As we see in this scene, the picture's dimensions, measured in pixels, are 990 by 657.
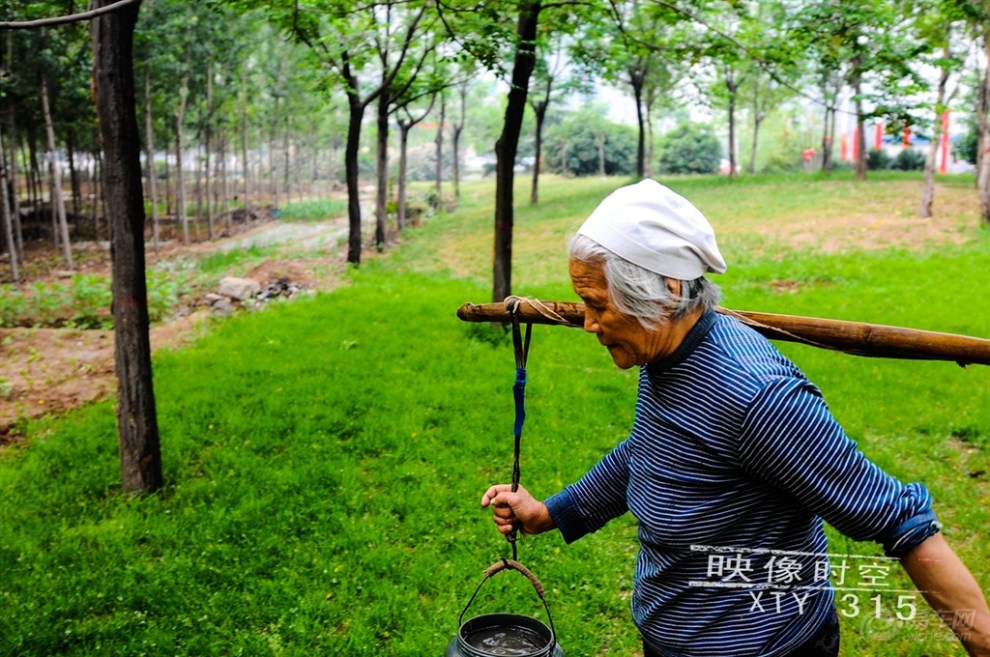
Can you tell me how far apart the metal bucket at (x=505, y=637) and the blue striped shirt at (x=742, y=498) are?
26 cm

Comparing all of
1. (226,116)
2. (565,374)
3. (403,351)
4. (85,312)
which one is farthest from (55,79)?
(565,374)

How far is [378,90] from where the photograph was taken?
45.9ft

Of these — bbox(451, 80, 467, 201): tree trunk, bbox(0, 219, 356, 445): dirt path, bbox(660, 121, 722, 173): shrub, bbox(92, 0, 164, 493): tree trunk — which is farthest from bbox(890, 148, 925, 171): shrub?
bbox(92, 0, 164, 493): tree trunk

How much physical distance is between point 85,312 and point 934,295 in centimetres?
1251

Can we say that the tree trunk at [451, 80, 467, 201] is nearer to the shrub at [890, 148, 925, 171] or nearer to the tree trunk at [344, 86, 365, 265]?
the tree trunk at [344, 86, 365, 265]

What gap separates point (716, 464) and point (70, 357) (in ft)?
30.7

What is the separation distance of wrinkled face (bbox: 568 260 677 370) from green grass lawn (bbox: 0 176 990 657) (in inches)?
96.5

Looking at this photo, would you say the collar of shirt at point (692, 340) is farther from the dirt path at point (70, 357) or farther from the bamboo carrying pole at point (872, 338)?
the dirt path at point (70, 357)

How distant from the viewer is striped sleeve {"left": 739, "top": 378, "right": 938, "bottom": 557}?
146 cm

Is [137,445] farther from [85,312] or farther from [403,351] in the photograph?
[85,312]

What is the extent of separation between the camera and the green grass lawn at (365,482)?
3.81m

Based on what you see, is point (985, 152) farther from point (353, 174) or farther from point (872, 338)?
point (872, 338)

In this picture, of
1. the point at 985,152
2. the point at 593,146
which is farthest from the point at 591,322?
the point at 593,146

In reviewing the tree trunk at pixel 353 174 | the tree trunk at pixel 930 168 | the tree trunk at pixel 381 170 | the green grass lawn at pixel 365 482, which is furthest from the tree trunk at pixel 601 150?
the green grass lawn at pixel 365 482
